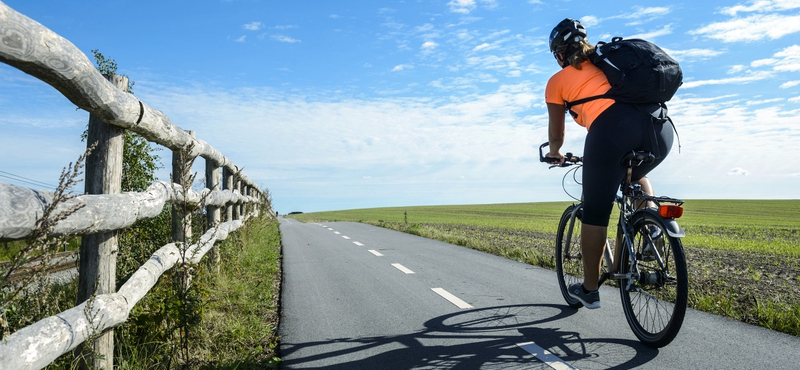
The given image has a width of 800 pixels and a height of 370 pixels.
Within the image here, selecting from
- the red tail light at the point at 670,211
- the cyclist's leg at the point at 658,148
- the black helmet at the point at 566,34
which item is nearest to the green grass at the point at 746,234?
the cyclist's leg at the point at 658,148

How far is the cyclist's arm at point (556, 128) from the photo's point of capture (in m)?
3.93

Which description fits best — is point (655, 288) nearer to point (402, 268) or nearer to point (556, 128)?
point (556, 128)

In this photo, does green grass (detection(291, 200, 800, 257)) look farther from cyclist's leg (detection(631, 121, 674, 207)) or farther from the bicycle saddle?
the bicycle saddle

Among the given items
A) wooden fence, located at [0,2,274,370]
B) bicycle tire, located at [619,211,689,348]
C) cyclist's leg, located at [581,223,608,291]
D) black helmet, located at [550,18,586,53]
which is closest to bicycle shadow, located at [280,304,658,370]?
bicycle tire, located at [619,211,689,348]

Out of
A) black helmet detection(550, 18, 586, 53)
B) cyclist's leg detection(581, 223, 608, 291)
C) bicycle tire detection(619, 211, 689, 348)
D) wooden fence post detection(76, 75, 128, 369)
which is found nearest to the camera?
wooden fence post detection(76, 75, 128, 369)

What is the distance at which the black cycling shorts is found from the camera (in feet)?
11.5

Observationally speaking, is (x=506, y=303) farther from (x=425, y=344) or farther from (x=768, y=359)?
(x=768, y=359)

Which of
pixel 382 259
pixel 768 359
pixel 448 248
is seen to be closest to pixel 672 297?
pixel 768 359

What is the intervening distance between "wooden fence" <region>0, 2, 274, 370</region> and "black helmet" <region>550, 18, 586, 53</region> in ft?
8.75

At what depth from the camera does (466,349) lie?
3543mm

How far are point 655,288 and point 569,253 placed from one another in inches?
57.0

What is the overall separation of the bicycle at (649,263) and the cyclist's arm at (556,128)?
23.9 inches

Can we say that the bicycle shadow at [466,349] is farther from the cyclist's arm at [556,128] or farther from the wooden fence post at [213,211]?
the wooden fence post at [213,211]

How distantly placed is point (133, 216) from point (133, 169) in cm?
332
